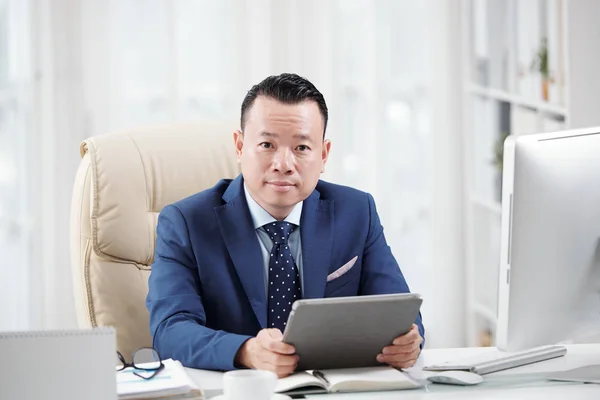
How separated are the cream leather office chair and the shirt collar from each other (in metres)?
0.26

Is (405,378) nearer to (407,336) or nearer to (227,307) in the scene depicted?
(407,336)

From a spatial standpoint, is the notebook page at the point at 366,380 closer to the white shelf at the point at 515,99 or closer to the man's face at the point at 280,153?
the man's face at the point at 280,153

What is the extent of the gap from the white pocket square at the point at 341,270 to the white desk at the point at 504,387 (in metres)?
0.31

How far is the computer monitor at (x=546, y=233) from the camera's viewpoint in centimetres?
152

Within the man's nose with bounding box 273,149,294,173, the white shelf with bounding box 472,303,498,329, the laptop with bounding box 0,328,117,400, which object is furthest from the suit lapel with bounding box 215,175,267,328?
the white shelf with bounding box 472,303,498,329

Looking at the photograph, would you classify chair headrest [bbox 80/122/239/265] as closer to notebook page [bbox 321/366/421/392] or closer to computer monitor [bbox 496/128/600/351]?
notebook page [bbox 321/366/421/392]

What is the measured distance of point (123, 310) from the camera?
2.14m

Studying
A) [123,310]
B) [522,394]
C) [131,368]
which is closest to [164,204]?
[123,310]

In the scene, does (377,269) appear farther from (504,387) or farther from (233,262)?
(504,387)

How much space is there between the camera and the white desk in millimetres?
1569

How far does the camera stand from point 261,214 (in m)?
2.02

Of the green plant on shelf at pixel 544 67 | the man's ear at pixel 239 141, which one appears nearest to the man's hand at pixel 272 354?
the man's ear at pixel 239 141

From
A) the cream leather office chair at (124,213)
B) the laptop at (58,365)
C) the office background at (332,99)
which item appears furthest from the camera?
the office background at (332,99)

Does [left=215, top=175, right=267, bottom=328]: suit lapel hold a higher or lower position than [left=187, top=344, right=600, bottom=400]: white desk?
higher
